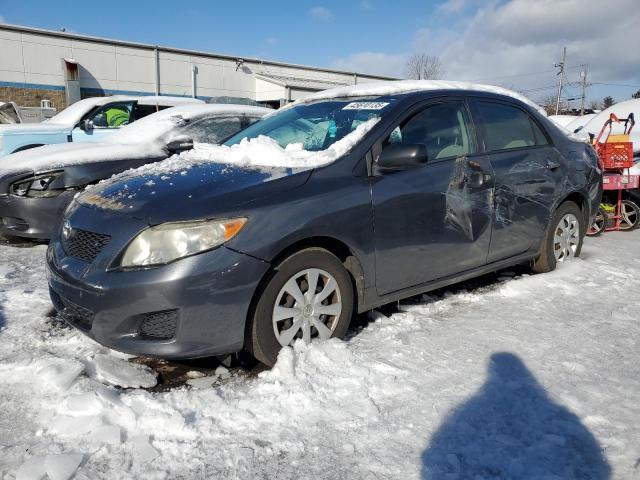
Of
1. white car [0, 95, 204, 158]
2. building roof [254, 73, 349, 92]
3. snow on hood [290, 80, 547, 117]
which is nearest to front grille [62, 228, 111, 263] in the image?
snow on hood [290, 80, 547, 117]

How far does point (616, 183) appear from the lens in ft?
22.4

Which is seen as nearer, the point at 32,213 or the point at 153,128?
the point at 32,213

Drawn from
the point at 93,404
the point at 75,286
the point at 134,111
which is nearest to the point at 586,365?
the point at 93,404

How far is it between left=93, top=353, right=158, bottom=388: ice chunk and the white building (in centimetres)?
2051

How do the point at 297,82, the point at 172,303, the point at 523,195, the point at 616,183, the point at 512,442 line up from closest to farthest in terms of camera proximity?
1. the point at 512,442
2. the point at 172,303
3. the point at 523,195
4. the point at 616,183
5. the point at 297,82

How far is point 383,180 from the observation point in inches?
126

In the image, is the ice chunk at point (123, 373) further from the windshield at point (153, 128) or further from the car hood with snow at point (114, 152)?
the windshield at point (153, 128)

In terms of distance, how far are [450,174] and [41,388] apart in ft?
9.02

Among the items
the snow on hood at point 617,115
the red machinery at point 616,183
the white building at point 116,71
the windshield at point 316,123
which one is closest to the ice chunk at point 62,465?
the windshield at point 316,123

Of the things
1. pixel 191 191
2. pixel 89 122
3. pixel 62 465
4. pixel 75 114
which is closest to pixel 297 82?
pixel 75 114

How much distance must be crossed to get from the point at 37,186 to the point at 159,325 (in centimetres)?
351

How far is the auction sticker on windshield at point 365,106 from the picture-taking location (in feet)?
11.5

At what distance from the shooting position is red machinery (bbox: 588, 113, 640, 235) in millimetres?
6719

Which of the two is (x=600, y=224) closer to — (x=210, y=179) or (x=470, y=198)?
(x=470, y=198)
